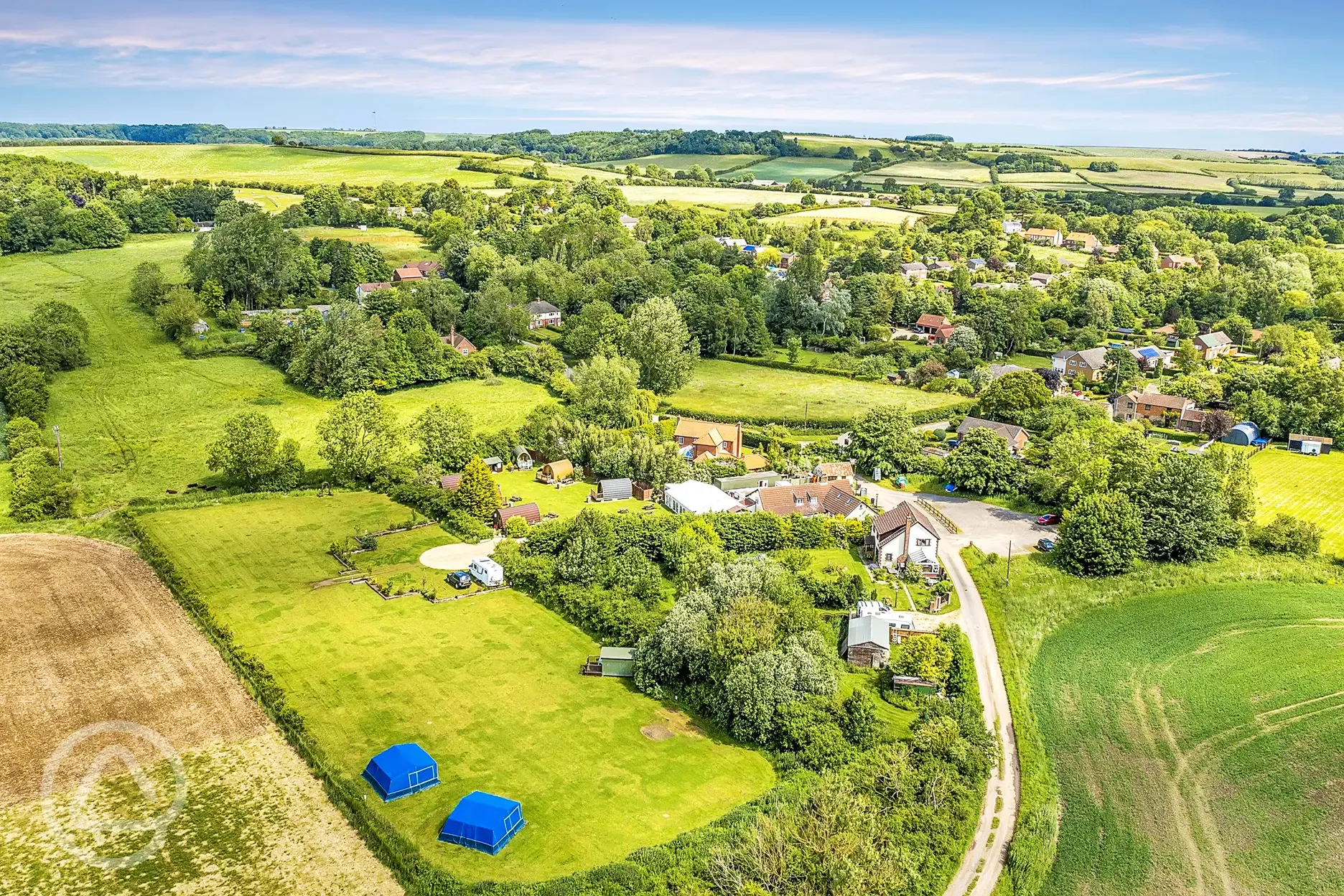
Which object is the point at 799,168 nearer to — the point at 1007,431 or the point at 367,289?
the point at 367,289

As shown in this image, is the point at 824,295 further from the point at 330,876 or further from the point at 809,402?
the point at 330,876

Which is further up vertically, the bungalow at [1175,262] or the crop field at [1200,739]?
the bungalow at [1175,262]

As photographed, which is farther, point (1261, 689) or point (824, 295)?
point (824, 295)

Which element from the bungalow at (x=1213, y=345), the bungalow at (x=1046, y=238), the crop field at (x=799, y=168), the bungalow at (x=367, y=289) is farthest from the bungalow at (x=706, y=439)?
the crop field at (x=799, y=168)

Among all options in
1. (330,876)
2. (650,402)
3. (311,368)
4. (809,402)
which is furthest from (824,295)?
(330,876)

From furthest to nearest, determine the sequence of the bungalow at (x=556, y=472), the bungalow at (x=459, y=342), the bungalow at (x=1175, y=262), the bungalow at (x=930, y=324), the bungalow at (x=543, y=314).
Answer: the bungalow at (x=1175, y=262) < the bungalow at (x=930, y=324) < the bungalow at (x=543, y=314) < the bungalow at (x=459, y=342) < the bungalow at (x=556, y=472)

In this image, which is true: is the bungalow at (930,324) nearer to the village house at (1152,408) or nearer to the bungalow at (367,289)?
the village house at (1152,408)

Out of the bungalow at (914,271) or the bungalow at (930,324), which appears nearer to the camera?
the bungalow at (930,324)
